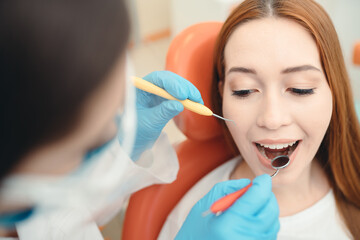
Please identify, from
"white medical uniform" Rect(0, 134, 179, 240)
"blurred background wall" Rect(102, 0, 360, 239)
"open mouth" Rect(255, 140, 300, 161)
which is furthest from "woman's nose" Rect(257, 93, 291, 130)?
"blurred background wall" Rect(102, 0, 360, 239)

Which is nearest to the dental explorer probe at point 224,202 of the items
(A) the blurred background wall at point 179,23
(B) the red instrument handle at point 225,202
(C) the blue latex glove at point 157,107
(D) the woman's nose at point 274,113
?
(B) the red instrument handle at point 225,202

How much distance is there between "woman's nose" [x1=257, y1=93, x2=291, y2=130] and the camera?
0.90 m

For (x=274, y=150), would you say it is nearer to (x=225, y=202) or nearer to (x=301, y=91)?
(x=301, y=91)

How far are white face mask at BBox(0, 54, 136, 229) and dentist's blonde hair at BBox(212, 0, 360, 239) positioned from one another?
524 mm

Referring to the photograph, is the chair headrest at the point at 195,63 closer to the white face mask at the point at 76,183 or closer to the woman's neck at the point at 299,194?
the woman's neck at the point at 299,194

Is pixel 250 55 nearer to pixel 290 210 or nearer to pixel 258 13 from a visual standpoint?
pixel 258 13

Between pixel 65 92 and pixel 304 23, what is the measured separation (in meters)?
0.72

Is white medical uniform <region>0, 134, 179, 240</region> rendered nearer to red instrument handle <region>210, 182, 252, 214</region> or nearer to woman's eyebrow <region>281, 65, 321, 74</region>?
red instrument handle <region>210, 182, 252, 214</region>

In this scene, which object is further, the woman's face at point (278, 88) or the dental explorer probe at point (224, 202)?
the woman's face at point (278, 88)

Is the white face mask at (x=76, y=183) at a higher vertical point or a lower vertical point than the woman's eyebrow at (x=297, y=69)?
lower

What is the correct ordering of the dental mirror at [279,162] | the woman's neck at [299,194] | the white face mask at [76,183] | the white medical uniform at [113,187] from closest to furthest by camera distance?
the white face mask at [76,183], the white medical uniform at [113,187], the dental mirror at [279,162], the woman's neck at [299,194]

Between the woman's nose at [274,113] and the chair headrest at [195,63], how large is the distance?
11.1 inches

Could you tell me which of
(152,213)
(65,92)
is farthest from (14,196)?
(152,213)

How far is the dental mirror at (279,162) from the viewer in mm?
997
